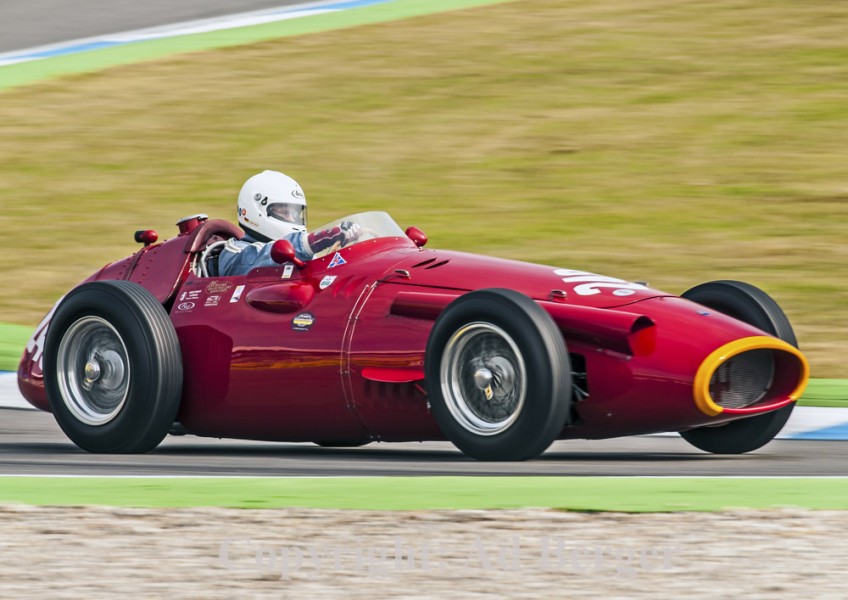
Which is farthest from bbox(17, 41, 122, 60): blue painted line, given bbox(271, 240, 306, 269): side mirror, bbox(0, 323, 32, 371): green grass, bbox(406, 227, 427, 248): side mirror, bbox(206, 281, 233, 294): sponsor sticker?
bbox(271, 240, 306, 269): side mirror

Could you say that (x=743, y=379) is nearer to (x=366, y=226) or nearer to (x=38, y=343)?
(x=366, y=226)

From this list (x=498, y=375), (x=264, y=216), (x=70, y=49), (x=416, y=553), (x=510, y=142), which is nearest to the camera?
(x=416, y=553)

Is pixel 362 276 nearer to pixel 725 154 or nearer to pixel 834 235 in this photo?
pixel 834 235

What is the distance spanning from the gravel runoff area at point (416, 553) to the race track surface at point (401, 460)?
3.10 feet

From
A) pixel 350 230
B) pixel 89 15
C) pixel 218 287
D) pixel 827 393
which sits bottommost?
pixel 827 393

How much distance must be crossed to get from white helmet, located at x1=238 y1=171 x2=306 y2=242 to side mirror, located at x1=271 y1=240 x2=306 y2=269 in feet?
2.42

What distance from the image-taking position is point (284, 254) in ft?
23.6

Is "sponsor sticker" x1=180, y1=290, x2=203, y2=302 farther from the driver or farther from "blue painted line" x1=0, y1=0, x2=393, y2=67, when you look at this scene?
"blue painted line" x1=0, y1=0, x2=393, y2=67

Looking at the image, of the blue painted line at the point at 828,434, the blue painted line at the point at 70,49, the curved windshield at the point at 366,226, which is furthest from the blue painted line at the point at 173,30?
the blue painted line at the point at 828,434

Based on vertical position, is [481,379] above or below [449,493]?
above

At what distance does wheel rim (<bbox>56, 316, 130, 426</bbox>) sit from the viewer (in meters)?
7.43

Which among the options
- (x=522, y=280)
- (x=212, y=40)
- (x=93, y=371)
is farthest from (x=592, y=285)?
(x=212, y=40)

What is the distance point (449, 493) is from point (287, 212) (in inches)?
107

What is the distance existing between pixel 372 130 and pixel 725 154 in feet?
12.4
